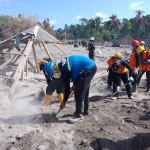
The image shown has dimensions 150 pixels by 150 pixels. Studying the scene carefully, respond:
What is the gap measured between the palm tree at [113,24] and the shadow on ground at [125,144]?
6669cm

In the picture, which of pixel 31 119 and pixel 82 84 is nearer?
pixel 82 84

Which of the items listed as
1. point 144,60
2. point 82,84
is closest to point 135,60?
point 144,60

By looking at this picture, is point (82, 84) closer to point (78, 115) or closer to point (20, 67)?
point (78, 115)

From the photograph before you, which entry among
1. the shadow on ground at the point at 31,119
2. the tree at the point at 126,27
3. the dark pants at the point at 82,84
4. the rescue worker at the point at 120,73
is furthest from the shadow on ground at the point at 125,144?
the tree at the point at 126,27

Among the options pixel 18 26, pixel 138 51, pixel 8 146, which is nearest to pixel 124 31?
pixel 18 26

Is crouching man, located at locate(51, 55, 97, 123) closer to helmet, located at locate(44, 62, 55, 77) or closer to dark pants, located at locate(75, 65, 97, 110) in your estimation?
dark pants, located at locate(75, 65, 97, 110)

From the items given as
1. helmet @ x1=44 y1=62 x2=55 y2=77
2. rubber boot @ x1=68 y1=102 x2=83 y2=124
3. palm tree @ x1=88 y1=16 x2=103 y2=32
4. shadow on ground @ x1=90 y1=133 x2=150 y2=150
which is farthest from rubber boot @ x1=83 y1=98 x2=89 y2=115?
palm tree @ x1=88 y1=16 x2=103 y2=32

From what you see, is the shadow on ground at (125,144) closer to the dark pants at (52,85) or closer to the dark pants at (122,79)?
the dark pants at (52,85)

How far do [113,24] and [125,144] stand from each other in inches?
2674

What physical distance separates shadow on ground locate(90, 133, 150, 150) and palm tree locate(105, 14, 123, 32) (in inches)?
2626

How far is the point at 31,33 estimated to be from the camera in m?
8.39

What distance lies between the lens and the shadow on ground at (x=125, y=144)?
157 inches

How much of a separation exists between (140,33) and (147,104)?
65.9 metres

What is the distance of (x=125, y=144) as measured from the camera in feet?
13.4
